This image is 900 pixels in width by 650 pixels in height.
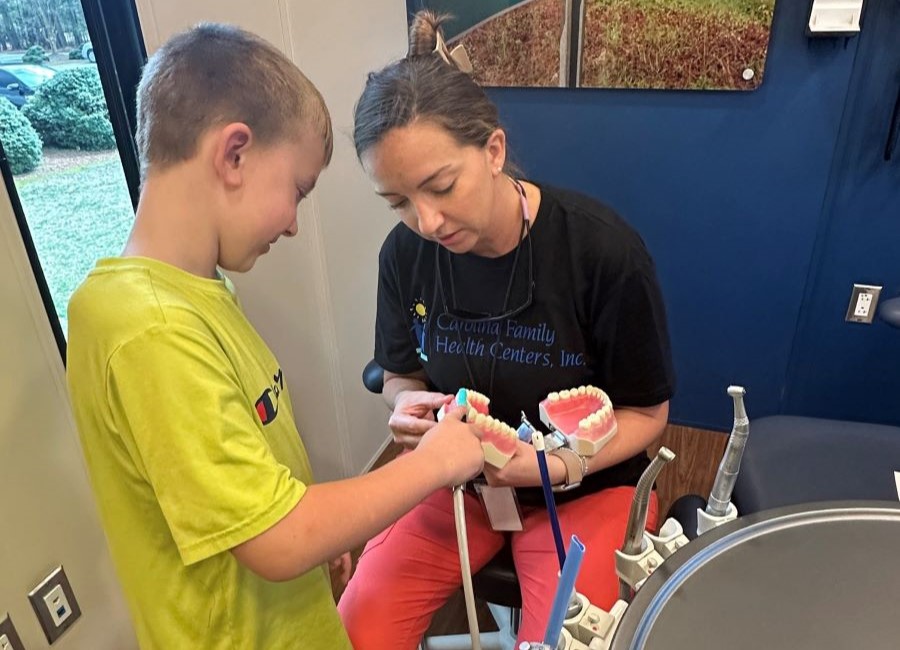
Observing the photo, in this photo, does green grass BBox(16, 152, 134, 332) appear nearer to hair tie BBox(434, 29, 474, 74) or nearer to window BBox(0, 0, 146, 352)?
window BBox(0, 0, 146, 352)

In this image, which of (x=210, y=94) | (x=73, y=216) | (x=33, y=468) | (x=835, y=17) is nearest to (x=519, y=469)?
(x=210, y=94)

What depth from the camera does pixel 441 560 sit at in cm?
112

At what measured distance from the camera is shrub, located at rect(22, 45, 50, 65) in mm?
1099

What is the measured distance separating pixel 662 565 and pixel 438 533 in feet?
2.09

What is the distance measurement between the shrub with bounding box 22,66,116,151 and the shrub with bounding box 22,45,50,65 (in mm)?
33

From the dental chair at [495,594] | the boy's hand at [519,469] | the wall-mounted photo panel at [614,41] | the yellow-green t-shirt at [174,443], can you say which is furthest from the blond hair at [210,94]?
the wall-mounted photo panel at [614,41]

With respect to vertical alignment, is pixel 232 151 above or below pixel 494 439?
above

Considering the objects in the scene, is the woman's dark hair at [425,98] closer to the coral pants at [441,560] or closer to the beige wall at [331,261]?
the beige wall at [331,261]

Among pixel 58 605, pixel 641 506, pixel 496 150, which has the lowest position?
pixel 58 605

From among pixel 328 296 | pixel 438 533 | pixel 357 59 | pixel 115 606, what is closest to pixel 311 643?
pixel 438 533

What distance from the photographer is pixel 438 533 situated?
1139mm

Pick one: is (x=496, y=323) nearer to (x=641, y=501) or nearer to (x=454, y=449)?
(x=454, y=449)

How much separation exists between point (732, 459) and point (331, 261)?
1.39m

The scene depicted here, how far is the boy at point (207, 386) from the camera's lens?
A: 2.21 feet
